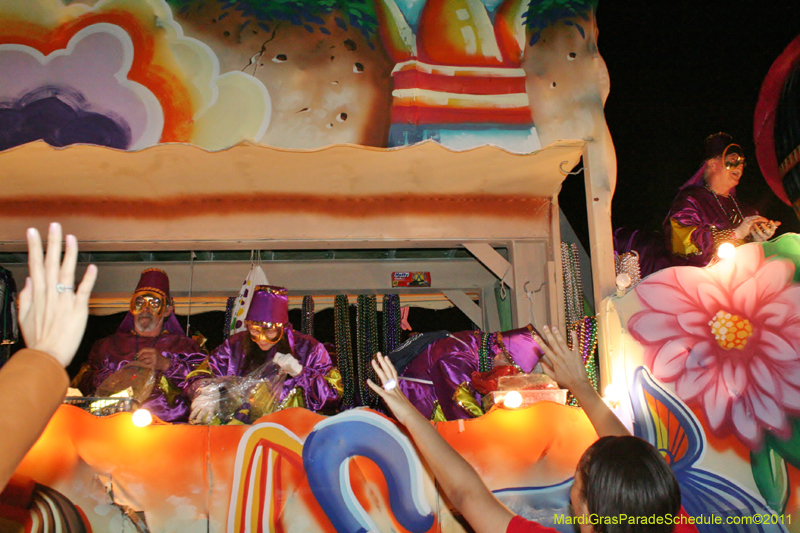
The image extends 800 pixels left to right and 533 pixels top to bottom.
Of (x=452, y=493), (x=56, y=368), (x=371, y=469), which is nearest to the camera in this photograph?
(x=56, y=368)

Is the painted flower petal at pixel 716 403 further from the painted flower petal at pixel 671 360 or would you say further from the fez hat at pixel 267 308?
the fez hat at pixel 267 308

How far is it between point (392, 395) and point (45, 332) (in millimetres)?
782

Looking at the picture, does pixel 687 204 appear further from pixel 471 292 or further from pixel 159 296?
pixel 159 296

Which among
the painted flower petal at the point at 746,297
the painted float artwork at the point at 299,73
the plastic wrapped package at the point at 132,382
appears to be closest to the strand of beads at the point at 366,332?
the plastic wrapped package at the point at 132,382

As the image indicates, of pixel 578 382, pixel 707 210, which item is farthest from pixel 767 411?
pixel 707 210

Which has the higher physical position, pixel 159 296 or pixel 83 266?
pixel 83 266

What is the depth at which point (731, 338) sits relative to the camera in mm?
2379

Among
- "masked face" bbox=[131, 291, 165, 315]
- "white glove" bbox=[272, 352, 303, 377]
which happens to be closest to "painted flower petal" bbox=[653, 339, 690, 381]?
"white glove" bbox=[272, 352, 303, 377]

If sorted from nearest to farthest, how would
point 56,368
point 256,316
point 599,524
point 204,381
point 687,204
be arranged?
point 56,368, point 599,524, point 204,381, point 687,204, point 256,316

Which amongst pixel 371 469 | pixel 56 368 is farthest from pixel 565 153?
pixel 56 368

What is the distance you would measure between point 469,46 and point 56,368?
2.73 m

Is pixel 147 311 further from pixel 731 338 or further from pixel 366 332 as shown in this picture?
pixel 731 338

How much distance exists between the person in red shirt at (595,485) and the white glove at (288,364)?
1.95 m

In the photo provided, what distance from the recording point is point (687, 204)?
131 inches
